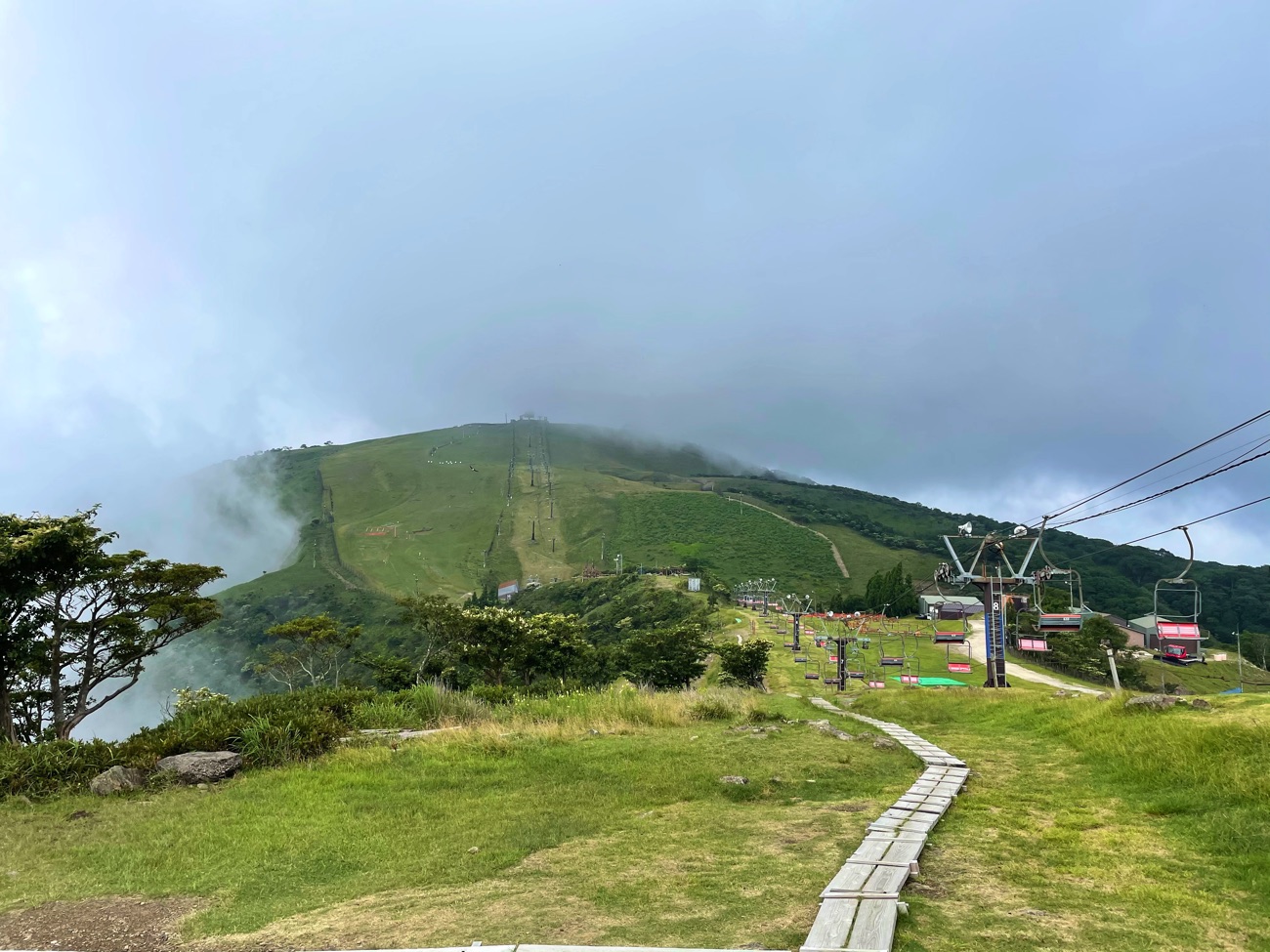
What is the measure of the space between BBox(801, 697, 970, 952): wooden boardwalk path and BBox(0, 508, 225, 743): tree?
47.4 feet

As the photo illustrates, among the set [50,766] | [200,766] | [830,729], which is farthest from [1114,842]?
[50,766]

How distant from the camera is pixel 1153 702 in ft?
39.0

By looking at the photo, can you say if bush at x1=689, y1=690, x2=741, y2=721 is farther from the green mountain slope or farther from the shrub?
the green mountain slope

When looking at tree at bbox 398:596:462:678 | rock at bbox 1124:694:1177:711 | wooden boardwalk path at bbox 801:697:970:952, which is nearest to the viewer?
wooden boardwalk path at bbox 801:697:970:952

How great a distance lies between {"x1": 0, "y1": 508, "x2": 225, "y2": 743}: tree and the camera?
14117 mm

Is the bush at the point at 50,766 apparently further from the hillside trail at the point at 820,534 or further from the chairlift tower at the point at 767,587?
the hillside trail at the point at 820,534

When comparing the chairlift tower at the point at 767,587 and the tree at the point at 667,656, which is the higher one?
the chairlift tower at the point at 767,587

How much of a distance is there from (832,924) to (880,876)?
112 cm

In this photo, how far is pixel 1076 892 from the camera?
5301 mm

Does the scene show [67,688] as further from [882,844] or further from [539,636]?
[882,844]

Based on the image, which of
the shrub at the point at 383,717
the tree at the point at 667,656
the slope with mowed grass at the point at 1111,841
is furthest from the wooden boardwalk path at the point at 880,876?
the tree at the point at 667,656

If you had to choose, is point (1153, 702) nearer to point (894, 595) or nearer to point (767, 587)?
point (894, 595)

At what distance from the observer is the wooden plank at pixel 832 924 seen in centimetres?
415

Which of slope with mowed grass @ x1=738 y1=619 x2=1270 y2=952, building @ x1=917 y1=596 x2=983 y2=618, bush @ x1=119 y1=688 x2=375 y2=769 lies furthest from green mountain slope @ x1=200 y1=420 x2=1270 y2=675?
slope with mowed grass @ x1=738 y1=619 x2=1270 y2=952
